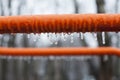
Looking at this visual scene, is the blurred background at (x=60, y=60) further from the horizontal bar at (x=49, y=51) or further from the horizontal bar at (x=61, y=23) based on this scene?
the horizontal bar at (x=61, y=23)

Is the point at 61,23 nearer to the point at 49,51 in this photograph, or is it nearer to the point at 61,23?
the point at 61,23

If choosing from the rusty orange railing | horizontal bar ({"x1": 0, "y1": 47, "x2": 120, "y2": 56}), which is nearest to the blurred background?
horizontal bar ({"x1": 0, "y1": 47, "x2": 120, "y2": 56})

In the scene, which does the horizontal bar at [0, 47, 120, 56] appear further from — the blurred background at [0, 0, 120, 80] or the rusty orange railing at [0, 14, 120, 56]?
the rusty orange railing at [0, 14, 120, 56]

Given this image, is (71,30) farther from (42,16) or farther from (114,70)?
(114,70)

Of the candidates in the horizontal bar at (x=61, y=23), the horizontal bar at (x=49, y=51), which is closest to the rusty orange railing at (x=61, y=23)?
the horizontal bar at (x=61, y=23)

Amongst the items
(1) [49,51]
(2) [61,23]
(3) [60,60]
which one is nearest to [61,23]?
(2) [61,23]

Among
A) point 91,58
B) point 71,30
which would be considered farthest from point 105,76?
point 71,30
